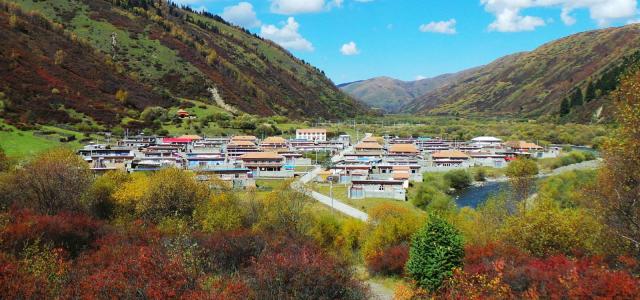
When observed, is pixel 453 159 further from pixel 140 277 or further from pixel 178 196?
pixel 140 277

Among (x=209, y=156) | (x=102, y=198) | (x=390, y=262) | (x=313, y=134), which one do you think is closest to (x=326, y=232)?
(x=390, y=262)

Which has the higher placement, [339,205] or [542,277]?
[542,277]

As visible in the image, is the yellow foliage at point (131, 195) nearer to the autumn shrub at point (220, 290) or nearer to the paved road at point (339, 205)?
the paved road at point (339, 205)

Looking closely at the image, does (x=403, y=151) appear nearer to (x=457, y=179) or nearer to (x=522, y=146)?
(x=457, y=179)

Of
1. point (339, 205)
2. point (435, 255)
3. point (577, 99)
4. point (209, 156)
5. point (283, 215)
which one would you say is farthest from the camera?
point (577, 99)

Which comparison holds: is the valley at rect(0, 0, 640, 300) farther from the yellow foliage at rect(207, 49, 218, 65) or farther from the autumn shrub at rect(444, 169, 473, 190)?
the yellow foliage at rect(207, 49, 218, 65)

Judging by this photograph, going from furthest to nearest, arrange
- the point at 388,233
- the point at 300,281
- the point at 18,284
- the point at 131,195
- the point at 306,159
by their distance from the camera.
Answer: the point at 306,159, the point at 131,195, the point at 388,233, the point at 300,281, the point at 18,284

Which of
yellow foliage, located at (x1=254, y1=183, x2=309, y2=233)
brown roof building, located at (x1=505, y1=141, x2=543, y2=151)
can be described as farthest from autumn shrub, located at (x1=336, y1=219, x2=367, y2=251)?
brown roof building, located at (x1=505, y1=141, x2=543, y2=151)
